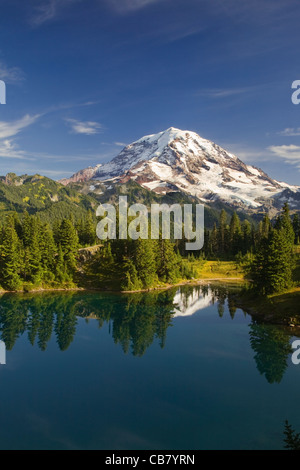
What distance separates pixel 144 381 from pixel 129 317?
30.8m

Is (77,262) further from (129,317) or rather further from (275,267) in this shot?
(275,267)

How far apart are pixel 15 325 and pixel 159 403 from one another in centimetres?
4048

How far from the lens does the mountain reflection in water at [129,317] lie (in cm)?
5313

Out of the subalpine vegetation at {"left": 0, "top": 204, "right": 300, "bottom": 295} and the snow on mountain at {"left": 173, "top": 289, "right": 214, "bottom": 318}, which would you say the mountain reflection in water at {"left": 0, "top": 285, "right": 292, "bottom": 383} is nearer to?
the snow on mountain at {"left": 173, "top": 289, "right": 214, "bottom": 318}

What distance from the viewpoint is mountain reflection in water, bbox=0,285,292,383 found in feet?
174

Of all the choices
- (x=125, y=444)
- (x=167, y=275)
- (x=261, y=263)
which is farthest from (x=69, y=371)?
(x=167, y=275)

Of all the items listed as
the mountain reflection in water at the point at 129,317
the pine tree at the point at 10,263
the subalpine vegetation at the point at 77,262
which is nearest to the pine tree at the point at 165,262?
the subalpine vegetation at the point at 77,262

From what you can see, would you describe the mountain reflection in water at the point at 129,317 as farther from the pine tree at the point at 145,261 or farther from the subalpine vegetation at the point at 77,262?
the subalpine vegetation at the point at 77,262

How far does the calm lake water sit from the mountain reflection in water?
29cm

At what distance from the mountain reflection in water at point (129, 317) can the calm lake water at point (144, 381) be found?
0.29m

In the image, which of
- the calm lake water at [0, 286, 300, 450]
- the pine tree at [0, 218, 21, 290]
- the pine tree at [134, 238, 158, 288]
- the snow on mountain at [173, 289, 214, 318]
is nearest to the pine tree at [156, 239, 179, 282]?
the pine tree at [134, 238, 158, 288]

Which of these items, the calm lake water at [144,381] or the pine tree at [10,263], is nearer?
the calm lake water at [144,381]

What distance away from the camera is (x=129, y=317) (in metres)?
71.9

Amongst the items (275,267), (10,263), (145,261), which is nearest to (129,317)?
(145,261)
